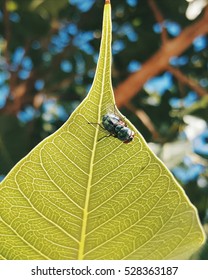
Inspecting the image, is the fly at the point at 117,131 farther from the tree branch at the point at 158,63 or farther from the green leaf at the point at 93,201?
the tree branch at the point at 158,63

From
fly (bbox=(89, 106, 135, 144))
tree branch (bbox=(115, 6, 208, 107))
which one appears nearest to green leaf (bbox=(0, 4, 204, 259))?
fly (bbox=(89, 106, 135, 144))

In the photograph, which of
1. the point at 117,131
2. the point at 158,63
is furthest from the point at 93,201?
the point at 158,63

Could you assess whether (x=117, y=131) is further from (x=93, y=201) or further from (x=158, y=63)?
(x=158, y=63)

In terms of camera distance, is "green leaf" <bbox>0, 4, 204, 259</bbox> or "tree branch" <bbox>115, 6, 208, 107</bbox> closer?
"green leaf" <bbox>0, 4, 204, 259</bbox>

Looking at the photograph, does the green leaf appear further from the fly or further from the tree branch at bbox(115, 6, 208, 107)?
the tree branch at bbox(115, 6, 208, 107)

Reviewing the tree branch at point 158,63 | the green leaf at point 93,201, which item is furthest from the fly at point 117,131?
the tree branch at point 158,63

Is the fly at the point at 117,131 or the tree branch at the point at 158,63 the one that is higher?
the fly at the point at 117,131

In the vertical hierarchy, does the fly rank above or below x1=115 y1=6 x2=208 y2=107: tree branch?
above

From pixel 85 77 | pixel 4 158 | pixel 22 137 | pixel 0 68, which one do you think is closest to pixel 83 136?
pixel 4 158
